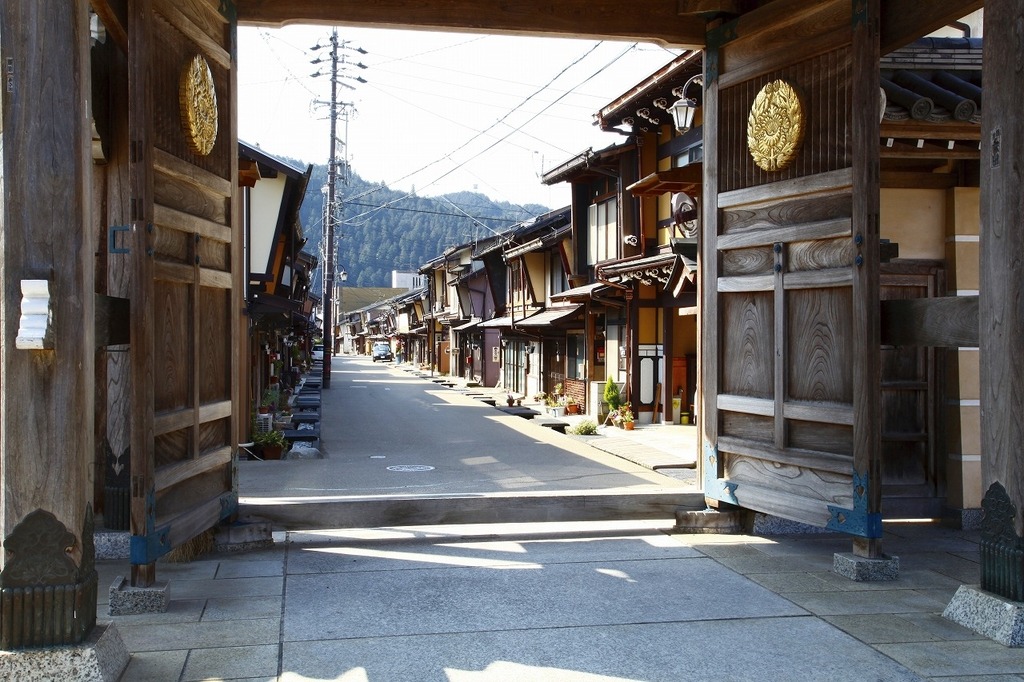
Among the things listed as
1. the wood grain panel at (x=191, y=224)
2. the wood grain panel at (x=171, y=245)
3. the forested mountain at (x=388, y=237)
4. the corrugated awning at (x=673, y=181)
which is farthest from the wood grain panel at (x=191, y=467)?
the forested mountain at (x=388, y=237)

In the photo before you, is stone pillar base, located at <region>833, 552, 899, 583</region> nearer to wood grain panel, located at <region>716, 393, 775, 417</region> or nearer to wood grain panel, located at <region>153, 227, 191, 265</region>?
wood grain panel, located at <region>716, 393, 775, 417</region>

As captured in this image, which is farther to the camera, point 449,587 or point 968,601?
point 449,587

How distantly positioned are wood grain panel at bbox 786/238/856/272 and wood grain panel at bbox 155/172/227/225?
470 centimetres

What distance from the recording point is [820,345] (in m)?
6.62

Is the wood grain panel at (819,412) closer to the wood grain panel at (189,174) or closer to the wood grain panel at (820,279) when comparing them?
the wood grain panel at (820,279)

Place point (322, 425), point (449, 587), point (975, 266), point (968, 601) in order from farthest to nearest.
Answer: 1. point (322, 425)
2. point (975, 266)
3. point (449, 587)
4. point (968, 601)

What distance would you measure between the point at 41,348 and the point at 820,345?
540 cm

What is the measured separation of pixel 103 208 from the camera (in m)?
7.01

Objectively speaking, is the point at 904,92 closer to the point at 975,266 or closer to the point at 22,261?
the point at 975,266

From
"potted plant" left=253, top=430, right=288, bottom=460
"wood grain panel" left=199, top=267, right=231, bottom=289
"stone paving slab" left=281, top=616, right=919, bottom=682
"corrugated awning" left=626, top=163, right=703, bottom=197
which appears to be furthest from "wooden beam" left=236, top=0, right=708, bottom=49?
"potted plant" left=253, top=430, right=288, bottom=460

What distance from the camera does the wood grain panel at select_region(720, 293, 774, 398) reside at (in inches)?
280

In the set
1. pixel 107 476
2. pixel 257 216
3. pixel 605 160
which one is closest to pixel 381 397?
pixel 605 160

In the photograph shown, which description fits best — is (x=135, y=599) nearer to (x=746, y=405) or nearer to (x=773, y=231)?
(x=746, y=405)

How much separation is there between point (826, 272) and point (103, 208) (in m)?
5.95
